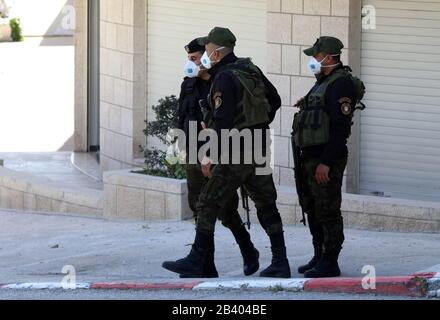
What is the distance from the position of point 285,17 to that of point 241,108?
142 inches

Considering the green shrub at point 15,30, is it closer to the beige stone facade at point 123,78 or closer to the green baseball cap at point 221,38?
the beige stone facade at point 123,78

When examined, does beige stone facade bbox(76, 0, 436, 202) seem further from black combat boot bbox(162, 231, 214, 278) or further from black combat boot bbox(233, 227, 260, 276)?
black combat boot bbox(162, 231, 214, 278)

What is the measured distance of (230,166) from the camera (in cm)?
777

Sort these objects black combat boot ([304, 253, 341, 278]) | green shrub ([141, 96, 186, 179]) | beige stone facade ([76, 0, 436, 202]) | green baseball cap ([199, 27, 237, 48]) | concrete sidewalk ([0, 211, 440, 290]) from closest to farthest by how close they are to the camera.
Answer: green baseball cap ([199, 27, 237, 48])
black combat boot ([304, 253, 341, 278])
concrete sidewalk ([0, 211, 440, 290])
beige stone facade ([76, 0, 436, 202])
green shrub ([141, 96, 186, 179])

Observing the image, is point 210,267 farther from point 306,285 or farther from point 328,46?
point 328,46

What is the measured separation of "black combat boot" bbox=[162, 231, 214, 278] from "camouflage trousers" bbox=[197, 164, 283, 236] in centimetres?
7

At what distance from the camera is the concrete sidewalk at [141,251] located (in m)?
8.54

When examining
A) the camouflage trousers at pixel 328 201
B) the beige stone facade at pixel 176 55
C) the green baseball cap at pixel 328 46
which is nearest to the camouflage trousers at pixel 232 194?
the camouflage trousers at pixel 328 201

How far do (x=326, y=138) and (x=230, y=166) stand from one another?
0.71 meters

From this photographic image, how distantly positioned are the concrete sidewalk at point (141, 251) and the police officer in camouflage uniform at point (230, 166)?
1.09 feet

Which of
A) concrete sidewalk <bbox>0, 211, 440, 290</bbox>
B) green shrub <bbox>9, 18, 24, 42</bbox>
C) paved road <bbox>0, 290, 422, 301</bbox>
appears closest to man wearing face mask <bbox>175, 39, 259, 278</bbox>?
concrete sidewalk <bbox>0, 211, 440, 290</bbox>

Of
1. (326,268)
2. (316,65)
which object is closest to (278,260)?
(326,268)

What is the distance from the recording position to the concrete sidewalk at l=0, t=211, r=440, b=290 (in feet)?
28.0
